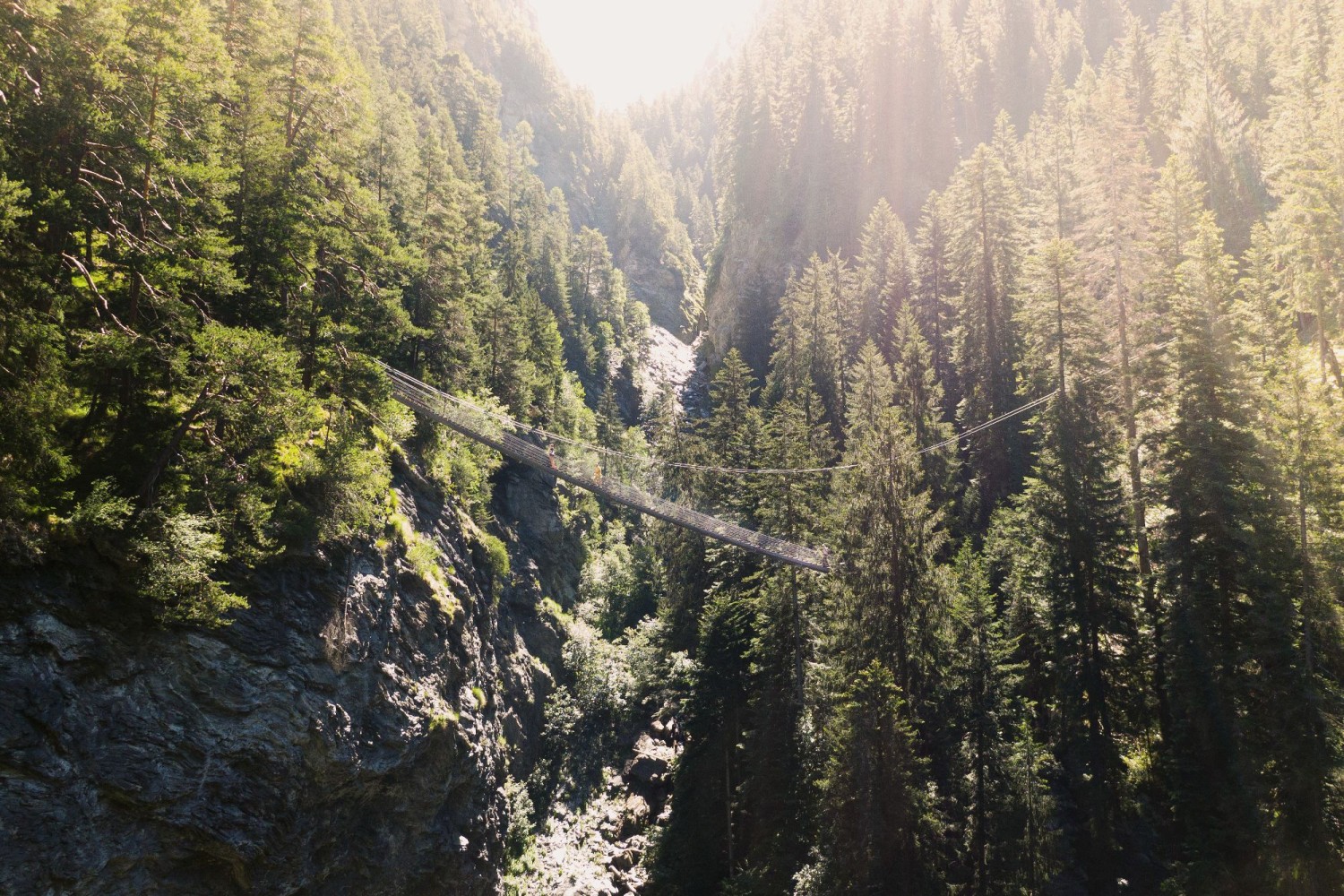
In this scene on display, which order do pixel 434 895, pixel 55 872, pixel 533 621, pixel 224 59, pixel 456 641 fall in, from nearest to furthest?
pixel 55 872 < pixel 224 59 < pixel 434 895 < pixel 456 641 < pixel 533 621

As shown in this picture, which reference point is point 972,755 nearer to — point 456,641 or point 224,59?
point 456,641

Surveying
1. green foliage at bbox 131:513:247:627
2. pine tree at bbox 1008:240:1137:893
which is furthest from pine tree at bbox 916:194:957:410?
green foliage at bbox 131:513:247:627

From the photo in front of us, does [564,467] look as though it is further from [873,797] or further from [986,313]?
[986,313]

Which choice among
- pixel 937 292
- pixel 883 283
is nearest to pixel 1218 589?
pixel 937 292

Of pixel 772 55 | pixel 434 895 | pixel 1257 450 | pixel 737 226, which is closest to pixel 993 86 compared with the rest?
pixel 772 55

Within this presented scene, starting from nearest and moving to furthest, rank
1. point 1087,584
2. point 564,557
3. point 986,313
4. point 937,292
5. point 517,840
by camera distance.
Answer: point 1087,584 → point 517,840 → point 986,313 → point 564,557 → point 937,292

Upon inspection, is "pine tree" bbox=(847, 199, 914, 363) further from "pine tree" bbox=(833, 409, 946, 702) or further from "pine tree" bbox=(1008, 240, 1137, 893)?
"pine tree" bbox=(833, 409, 946, 702)

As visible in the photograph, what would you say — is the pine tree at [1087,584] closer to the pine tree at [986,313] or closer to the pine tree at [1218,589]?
the pine tree at [1218,589]
